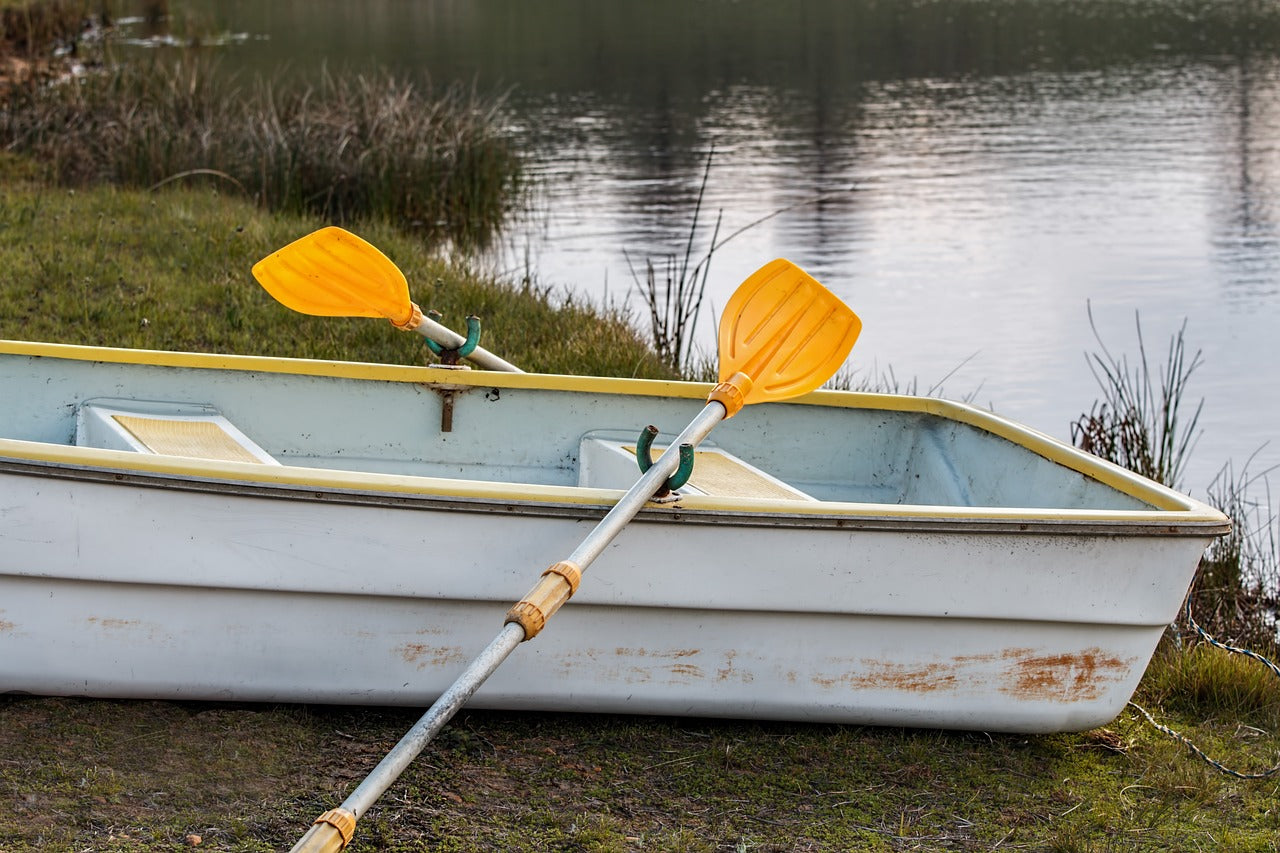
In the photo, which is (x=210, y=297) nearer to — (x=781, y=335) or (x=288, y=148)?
(x=288, y=148)

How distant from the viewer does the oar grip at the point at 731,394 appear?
10.1ft

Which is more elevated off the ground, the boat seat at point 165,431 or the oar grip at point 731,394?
the oar grip at point 731,394

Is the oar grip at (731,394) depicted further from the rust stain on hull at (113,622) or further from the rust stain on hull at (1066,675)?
the rust stain on hull at (113,622)

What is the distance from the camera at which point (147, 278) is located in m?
6.41

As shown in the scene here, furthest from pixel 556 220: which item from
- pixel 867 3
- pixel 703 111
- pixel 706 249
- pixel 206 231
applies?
pixel 867 3

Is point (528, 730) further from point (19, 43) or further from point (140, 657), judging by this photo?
point (19, 43)

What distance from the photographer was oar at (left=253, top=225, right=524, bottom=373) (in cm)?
351

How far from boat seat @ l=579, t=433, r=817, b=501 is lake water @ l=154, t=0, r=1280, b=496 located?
3018 mm

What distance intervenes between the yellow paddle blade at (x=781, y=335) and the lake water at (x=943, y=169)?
3.13 meters

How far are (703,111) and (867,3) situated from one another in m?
13.8

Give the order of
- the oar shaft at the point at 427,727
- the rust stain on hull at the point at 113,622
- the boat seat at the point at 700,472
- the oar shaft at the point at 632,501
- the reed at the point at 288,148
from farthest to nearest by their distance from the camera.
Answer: the reed at the point at 288,148, the boat seat at the point at 700,472, the rust stain on hull at the point at 113,622, the oar shaft at the point at 632,501, the oar shaft at the point at 427,727

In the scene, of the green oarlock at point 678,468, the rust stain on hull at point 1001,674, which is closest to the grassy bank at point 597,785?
the rust stain on hull at point 1001,674

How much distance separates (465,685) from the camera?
7.94 ft

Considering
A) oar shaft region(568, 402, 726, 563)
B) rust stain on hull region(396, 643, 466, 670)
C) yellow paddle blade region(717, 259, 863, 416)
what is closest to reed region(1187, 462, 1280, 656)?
yellow paddle blade region(717, 259, 863, 416)
